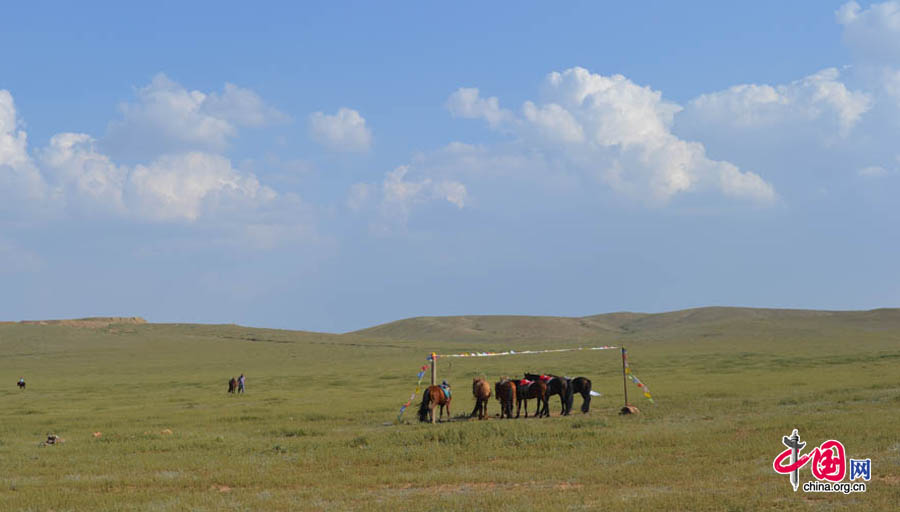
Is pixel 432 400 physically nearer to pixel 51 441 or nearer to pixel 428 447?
pixel 428 447

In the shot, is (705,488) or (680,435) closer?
(705,488)

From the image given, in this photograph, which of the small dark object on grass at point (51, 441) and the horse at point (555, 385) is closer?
the small dark object on grass at point (51, 441)

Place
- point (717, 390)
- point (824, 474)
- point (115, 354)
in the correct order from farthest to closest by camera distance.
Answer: point (115, 354)
point (717, 390)
point (824, 474)

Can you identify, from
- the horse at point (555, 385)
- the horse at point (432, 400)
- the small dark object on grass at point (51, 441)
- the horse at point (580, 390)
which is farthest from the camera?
the horse at point (580, 390)

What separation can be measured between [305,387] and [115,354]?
161 feet

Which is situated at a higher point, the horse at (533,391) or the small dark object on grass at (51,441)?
the horse at (533,391)

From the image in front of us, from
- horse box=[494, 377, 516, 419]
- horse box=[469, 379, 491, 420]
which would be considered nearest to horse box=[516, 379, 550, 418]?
horse box=[494, 377, 516, 419]

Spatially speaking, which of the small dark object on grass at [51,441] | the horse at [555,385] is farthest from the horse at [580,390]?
the small dark object on grass at [51,441]

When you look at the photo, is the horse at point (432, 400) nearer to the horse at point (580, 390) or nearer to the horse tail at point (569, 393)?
the horse tail at point (569, 393)

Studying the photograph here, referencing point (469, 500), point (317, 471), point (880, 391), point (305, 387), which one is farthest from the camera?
point (305, 387)

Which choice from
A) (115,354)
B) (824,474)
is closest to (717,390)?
(824,474)

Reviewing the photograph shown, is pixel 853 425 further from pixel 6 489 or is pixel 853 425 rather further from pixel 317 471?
pixel 6 489

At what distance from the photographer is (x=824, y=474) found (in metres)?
13.5

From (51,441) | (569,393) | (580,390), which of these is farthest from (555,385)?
(51,441)
